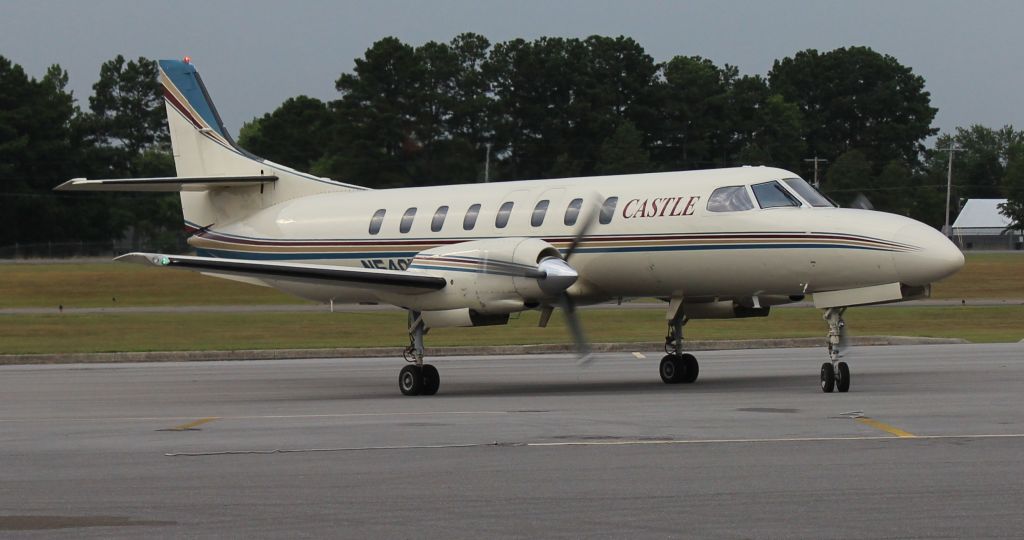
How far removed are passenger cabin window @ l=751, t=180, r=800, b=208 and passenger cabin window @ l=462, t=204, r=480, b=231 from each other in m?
4.72

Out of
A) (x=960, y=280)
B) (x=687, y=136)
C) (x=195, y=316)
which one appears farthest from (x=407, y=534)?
(x=687, y=136)

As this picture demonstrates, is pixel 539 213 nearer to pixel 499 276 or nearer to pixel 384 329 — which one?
pixel 499 276

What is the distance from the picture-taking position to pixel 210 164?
2706cm

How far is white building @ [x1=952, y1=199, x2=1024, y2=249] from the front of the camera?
13112 centimetres

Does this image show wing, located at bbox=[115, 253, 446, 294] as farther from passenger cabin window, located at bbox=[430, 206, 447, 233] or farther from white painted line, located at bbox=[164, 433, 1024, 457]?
white painted line, located at bbox=[164, 433, 1024, 457]

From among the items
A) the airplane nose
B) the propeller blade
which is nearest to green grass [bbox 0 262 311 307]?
the propeller blade

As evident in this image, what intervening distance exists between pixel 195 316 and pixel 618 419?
30.1 metres

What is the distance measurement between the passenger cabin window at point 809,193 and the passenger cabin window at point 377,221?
23.7ft

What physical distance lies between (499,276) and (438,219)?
3534 millimetres

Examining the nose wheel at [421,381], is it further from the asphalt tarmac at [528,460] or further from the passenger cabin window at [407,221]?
the passenger cabin window at [407,221]

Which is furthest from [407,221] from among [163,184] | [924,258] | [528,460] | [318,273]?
[528,460]

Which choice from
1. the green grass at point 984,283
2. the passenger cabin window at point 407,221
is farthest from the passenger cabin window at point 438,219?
the green grass at point 984,283

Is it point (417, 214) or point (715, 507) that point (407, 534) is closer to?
point (715, 507)

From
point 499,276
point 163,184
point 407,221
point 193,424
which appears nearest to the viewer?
point 193,424
